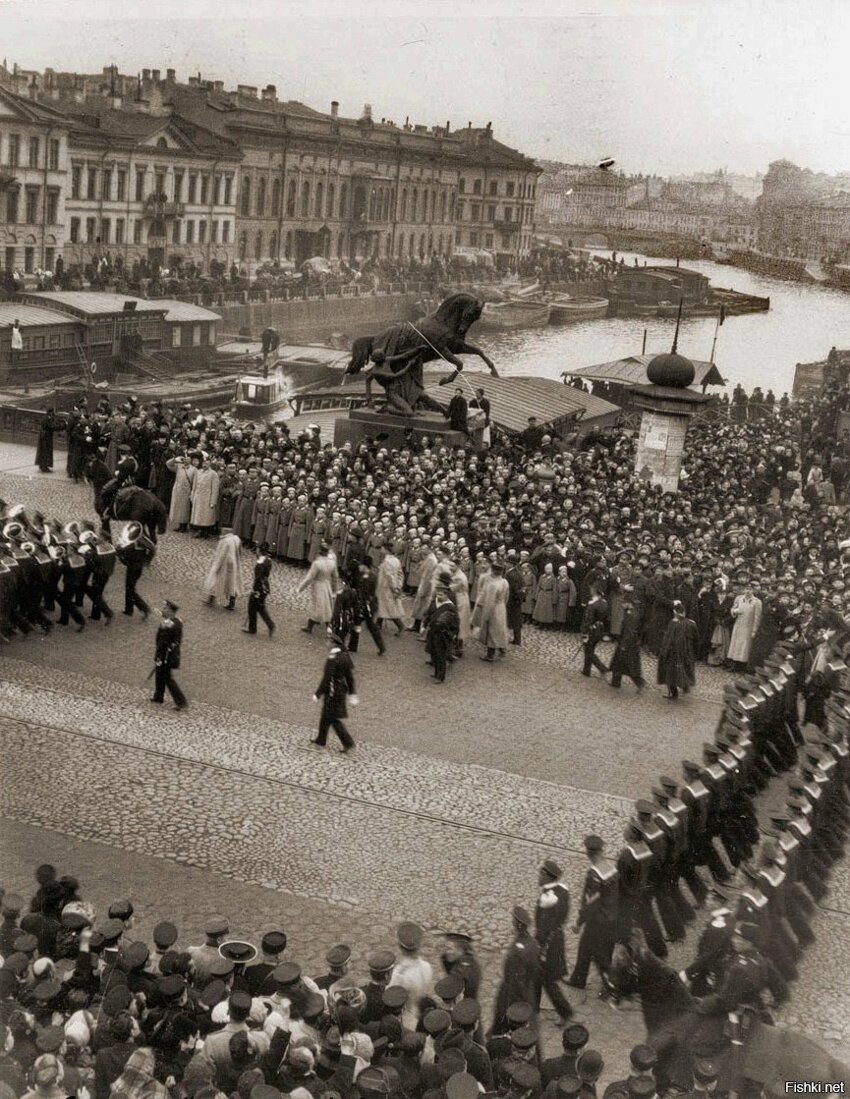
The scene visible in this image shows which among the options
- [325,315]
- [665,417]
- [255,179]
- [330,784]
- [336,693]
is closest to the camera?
[330,784]

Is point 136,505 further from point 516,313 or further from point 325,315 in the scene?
point 325,315

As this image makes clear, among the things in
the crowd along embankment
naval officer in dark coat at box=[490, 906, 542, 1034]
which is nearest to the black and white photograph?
naval officer in dark coat at box=[490, 906, 542, 1034]

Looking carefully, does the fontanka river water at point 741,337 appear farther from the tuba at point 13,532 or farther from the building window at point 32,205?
the tuba at point 13,532

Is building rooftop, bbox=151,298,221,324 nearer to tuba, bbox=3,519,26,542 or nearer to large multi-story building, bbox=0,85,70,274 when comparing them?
large multi-story building, bbox=0,85,70,274

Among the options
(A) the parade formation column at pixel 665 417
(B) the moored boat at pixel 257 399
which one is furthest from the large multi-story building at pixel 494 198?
(A) the parade formation column at pixel 665 417

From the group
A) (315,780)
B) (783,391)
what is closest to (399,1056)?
(315,780)

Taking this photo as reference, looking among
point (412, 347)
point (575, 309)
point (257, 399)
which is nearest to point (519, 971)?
point (412, 347)
